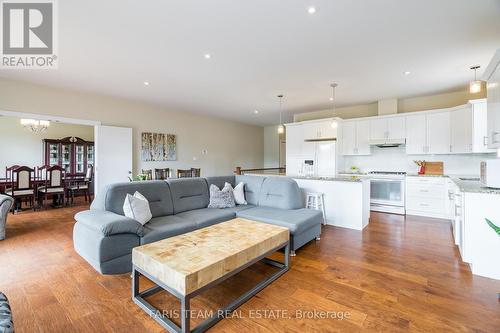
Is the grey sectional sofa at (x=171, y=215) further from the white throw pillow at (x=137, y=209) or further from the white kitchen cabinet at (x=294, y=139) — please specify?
the white kitchen cabinet at (x=294, y=139)

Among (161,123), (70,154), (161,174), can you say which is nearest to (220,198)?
(161,174)

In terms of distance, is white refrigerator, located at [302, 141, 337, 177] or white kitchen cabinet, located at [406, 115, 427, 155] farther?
white refrigerator, located at [302, 141, 337, 177]

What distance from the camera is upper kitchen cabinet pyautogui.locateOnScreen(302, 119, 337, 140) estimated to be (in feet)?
20.0

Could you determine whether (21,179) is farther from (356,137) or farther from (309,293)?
(356,137)

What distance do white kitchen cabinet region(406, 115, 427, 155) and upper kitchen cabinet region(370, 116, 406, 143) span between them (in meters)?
0.12

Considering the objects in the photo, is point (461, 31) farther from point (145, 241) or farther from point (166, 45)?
point (145, 241)

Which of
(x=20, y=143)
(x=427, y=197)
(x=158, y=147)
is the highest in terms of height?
(x=20, y=143)

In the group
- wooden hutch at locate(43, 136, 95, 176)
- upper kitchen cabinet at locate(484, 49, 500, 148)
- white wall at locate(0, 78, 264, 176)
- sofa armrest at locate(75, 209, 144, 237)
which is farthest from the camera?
wooden hutch at locate(43, 136, 95, 176)

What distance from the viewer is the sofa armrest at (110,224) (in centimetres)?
226

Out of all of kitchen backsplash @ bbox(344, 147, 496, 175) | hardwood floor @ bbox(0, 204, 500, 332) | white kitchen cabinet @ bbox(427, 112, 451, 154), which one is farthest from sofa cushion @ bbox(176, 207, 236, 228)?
white kitchen cabinet @ bbox(427, 112, 451, 154)

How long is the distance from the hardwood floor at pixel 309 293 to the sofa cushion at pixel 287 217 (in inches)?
14.4

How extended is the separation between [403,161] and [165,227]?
5.70m

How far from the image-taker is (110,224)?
226 centimetres

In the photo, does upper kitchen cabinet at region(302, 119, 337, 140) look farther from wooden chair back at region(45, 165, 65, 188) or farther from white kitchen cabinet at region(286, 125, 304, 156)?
wooden chair back at region(45, 165, 65, 188)
